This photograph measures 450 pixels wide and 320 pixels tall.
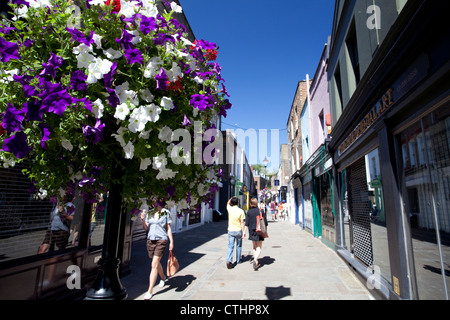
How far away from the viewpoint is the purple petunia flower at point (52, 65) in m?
1.34

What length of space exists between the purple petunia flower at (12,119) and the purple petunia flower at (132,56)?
2.02 feet

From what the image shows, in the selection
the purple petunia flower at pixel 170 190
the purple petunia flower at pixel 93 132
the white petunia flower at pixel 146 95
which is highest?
the white petunia flower at pixel 146 95

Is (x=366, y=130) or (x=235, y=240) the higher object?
(x=366, y=130)

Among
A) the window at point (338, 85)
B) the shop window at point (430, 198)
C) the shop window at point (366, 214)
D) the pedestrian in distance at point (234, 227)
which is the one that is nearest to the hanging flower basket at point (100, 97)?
the shop window at point (430, 198)

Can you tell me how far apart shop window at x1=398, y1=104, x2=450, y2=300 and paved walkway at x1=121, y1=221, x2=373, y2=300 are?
1629mm

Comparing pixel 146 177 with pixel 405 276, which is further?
pixel 405 276

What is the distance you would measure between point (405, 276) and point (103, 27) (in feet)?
15.3

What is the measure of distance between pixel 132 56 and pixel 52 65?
1.39 feet

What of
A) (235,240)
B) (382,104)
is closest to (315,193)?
(235,240)

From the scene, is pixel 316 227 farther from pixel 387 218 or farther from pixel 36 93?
pixel 36 93

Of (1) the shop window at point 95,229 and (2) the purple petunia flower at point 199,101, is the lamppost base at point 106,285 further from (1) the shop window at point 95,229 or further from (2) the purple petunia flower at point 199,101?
(1) the shop window at point 95,229

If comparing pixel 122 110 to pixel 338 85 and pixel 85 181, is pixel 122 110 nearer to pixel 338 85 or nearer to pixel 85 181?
pixel 85 181

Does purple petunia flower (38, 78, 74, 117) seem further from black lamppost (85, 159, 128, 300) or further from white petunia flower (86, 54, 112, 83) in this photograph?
black lamppost (85, 159, 128, 300)

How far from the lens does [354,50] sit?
22.4 ft
